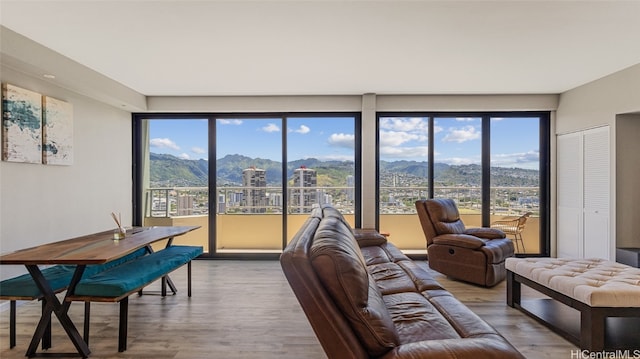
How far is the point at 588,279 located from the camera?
8.25 ft

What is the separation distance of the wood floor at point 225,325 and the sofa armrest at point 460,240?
0.46 m

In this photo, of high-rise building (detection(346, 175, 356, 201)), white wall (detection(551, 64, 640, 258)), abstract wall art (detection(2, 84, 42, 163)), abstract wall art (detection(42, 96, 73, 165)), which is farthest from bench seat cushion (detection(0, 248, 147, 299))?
white wall (detection(551, 64, 640, 258))

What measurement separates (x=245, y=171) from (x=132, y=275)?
3038 millimetres

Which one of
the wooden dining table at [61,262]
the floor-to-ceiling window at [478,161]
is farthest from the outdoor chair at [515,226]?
the wooden dining table at [61,262]

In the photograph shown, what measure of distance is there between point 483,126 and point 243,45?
3912 millimetres

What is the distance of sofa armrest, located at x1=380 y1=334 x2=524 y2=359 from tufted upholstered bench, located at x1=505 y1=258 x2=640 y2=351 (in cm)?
138

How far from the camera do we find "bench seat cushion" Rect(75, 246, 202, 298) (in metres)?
2.28

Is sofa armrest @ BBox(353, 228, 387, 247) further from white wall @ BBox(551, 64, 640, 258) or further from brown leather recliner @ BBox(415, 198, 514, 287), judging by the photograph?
white wall @ BBox(551, 64, 640, 258)

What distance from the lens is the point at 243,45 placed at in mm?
3105

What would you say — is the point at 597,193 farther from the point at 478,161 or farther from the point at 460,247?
the point at 460,247

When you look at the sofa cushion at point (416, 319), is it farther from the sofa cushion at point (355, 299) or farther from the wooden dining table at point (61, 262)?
the wooden dining table at point (61, 262)

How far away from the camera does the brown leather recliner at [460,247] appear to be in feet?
12.3

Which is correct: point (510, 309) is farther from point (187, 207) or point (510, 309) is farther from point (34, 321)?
point (187, 207)

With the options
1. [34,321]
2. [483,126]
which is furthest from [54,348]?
[483,126]
